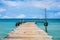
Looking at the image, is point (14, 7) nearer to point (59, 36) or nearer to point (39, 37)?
point (39, 37)

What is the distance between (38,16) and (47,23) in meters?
0.66

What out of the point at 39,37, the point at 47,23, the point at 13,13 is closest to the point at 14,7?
the point at 13,13

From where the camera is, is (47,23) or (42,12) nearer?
(42,12)

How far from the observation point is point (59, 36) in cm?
460

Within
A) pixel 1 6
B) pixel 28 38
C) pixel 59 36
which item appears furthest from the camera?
pixel 59 36

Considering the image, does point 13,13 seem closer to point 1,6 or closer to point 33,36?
point 1,6

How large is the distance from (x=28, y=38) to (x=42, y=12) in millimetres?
598

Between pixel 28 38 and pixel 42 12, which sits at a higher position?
pixel 42 12

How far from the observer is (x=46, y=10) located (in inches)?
163

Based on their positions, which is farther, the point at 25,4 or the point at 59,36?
the point at 59,36

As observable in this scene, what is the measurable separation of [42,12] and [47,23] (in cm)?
61

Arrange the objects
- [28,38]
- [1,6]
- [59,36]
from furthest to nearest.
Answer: [59,36]
[1,6]
[28,38]

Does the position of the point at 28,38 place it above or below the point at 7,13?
below

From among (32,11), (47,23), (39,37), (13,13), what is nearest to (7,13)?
(13,13)
